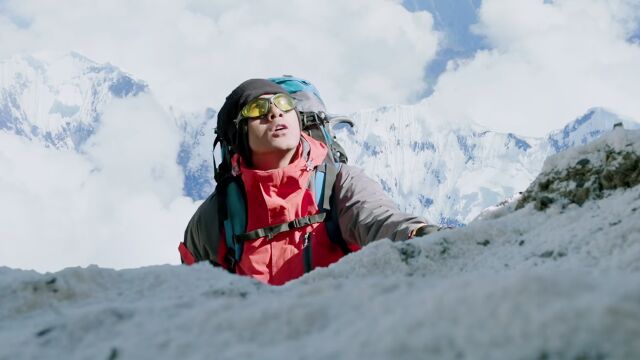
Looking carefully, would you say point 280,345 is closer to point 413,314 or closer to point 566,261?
point 413,314

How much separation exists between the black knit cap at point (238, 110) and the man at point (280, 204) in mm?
12

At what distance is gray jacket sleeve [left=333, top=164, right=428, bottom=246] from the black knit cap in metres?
1.32

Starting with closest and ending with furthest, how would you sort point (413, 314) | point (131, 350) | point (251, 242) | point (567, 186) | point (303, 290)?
point (413, 314) < point (131, 350) < point (303, 290) < point (567, 186) < point (251, 242)

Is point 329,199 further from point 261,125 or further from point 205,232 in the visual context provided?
point 205,232

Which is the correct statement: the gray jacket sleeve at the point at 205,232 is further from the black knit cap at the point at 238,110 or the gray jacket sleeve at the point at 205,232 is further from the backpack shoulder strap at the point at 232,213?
the black knit cap at the point at 238,110

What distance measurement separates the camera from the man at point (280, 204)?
651 cm

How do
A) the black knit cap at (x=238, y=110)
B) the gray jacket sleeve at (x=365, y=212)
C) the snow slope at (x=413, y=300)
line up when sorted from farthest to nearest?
the black knit cap at (x=238, y=110)
the gray jacket sleeve at (x=365, y=212)
the snow slope at (x=413, y=300)

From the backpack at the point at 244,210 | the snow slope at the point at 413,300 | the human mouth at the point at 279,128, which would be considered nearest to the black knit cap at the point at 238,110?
the backpack at the point at 244,210

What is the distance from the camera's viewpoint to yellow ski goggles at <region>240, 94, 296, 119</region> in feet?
24.2

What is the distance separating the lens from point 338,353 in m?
1.62

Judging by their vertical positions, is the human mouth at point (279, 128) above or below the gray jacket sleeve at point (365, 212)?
above

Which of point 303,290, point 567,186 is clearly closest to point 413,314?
point 303,290

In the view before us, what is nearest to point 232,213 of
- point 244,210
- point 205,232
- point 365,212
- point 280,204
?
point 244,210

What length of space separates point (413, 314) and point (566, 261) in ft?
4.19
